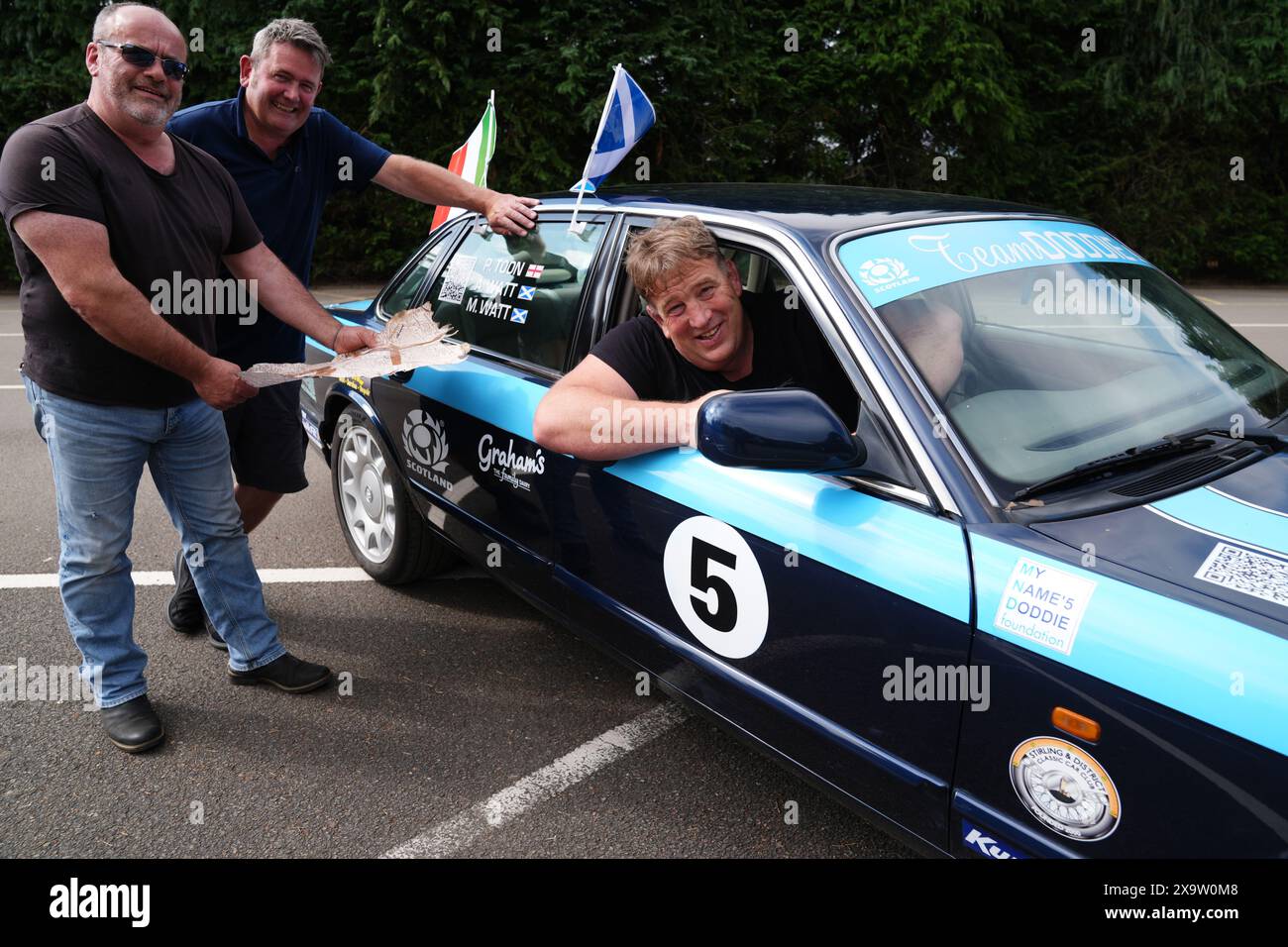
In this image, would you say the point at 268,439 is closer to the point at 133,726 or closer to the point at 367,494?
the point at 367,494

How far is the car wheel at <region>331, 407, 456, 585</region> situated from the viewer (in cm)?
364

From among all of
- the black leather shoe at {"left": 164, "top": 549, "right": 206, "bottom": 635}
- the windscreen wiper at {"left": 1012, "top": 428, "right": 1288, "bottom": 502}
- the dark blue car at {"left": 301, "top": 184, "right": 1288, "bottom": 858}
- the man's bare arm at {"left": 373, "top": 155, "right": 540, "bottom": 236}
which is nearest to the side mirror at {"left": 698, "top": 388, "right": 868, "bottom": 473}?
the dark blue car at {"left": 301, "top": 184, "right": 1288, "bottom": 858}

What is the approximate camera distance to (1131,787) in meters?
1.52

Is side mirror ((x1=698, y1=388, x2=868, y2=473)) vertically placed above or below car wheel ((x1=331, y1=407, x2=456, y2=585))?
above

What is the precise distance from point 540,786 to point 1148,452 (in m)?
1.76

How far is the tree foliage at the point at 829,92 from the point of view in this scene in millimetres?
12141

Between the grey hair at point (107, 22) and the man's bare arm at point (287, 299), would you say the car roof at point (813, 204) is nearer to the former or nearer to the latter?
the man's bare arm at point (287, 299)

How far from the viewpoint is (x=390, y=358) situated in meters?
2.89

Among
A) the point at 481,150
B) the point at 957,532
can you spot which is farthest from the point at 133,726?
the point at 481,150

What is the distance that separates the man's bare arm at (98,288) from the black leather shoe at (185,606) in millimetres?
1278

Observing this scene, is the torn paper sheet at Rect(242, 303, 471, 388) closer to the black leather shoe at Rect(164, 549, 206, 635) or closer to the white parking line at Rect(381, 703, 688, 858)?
the black leather shoe at Rect(164, 549, 206, 635)

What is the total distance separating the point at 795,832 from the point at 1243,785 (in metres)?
1.23

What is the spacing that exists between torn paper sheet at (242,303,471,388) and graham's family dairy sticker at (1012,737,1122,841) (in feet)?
6.39

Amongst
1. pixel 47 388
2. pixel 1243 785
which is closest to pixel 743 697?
pixel 1243 785
